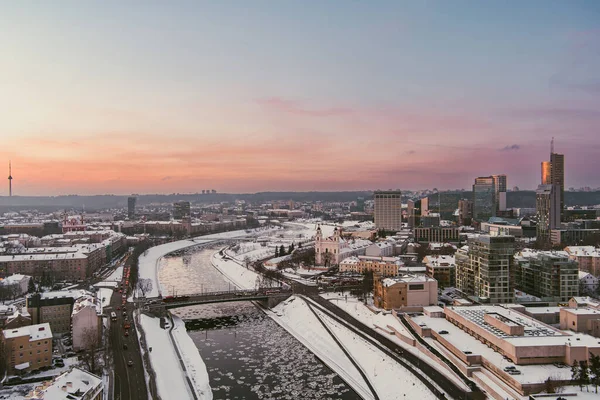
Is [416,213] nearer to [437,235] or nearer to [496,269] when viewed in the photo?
[437,235]

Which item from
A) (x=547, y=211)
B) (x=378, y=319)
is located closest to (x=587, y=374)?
(x=378, y=319)

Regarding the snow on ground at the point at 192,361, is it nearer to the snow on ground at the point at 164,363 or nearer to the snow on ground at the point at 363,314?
the snow on ground at the point at 164,363

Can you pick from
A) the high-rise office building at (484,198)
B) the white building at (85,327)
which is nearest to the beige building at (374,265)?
the white building at (85,327)

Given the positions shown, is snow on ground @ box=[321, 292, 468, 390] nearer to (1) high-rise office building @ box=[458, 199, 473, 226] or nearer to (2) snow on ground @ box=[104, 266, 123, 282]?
(2) snow on ground @ box=[104, 266, 123, 282]

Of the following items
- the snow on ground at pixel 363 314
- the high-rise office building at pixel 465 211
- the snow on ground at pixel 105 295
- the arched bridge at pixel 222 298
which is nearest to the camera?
the snow on ground at pixel 363 314

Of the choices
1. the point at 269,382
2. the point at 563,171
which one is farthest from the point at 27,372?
the point at 563,171

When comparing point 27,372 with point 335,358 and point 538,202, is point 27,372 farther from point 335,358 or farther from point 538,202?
point 538,202
